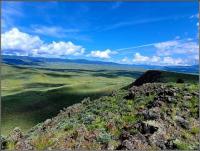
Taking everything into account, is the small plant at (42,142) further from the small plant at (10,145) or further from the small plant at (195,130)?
the small plant at (195,130)

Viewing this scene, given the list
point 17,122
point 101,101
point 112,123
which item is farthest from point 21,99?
point 112,123

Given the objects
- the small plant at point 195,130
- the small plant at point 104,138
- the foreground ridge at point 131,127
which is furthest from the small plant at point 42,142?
the small plant at point 195,130

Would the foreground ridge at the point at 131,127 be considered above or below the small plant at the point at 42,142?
above

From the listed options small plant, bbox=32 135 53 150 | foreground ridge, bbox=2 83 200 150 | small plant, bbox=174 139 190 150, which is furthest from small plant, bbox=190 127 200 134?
small plant, bbox=32 135 53 150

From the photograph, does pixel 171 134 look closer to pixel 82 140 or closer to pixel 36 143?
pixel 82 140

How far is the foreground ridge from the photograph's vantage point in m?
12.4

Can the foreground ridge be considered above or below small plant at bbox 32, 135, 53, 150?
above

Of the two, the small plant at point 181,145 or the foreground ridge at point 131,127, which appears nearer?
the small plant at point 181,145

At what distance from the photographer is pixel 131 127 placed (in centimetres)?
1370

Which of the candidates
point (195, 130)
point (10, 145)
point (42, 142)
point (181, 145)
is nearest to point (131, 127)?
point (195, 130)

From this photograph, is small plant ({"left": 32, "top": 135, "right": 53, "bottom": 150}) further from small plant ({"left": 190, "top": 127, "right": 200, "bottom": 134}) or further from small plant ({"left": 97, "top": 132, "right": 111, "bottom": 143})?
small plant ({"left": 190, "top": 127, "right": 200, "bottom": 134})

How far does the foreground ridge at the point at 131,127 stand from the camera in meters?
12.4

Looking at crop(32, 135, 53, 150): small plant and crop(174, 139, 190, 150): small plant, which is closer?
crop(174, 139, 190, 150): small plant

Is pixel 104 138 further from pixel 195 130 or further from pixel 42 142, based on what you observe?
pixel 195 130
